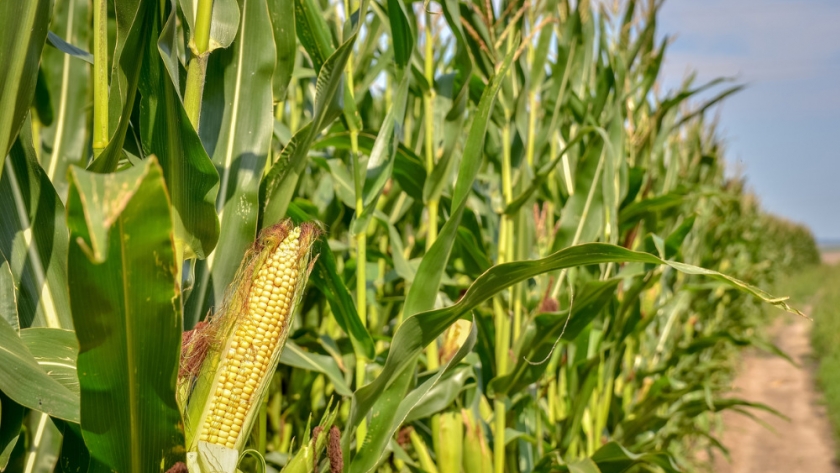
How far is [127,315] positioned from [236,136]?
419mm

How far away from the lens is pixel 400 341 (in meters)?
0.97

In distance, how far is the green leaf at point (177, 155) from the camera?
0.85 m

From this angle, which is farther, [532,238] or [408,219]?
[408,219]

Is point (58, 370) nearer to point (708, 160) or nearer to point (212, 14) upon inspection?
point (212, 14)

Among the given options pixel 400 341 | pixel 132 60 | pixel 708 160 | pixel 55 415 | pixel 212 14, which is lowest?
pixel 55 415

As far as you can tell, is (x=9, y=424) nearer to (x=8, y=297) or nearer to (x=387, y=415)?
(x=8, y=297)

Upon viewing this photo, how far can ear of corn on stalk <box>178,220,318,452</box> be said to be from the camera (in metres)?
0.85

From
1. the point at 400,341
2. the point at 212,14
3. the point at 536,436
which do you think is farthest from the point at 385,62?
the point at 536,436

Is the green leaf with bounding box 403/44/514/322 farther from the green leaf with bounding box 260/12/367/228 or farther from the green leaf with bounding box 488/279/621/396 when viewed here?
the green leaf with bounding box 488/279/621/396

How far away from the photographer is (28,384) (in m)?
0.76

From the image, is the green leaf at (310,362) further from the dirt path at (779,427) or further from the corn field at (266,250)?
the dirt path at (779,427)

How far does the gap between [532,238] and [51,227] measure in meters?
1.21

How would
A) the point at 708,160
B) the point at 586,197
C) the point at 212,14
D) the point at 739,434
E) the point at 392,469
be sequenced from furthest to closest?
the point at 739,434 < the point at 708,160 < the point at 392,469 < the point at 586,197 < the point at 212,14

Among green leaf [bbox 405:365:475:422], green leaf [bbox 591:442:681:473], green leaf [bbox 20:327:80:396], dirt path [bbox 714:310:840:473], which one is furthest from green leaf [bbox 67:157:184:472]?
dirt path [bbox 714:310:840:473]
